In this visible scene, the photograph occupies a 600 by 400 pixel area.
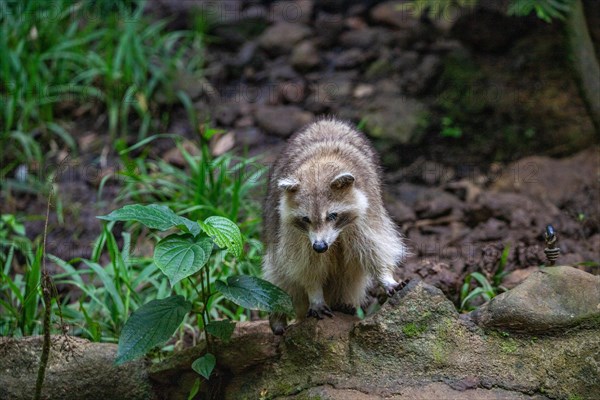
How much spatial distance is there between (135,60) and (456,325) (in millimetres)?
4771

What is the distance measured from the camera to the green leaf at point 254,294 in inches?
141

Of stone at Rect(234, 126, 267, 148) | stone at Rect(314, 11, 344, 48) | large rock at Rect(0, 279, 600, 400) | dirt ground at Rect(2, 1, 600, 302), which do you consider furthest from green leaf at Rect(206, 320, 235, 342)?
stone at Rect(314, 11, 344, 48)

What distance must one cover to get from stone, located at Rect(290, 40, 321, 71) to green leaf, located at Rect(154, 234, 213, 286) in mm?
4530

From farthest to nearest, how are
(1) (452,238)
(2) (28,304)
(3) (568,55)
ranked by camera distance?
(1) (452,238), (3) (568,55), (2) (28,304)

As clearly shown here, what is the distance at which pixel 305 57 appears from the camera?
7.66m

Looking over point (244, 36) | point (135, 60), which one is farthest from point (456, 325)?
point (244, 36)

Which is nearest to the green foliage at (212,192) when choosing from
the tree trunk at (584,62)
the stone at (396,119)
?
the stone at (396,119)

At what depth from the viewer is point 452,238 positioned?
5.80m

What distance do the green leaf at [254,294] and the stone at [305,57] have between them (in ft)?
14.2

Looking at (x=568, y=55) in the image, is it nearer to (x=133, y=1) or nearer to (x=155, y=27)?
(x=155, y=27)

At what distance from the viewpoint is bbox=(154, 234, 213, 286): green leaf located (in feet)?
10.4

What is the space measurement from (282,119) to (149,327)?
398cm

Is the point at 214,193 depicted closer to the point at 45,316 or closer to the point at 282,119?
the point at 282,119

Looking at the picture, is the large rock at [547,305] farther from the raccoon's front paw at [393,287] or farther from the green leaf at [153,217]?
the green leaf at [153,217]
